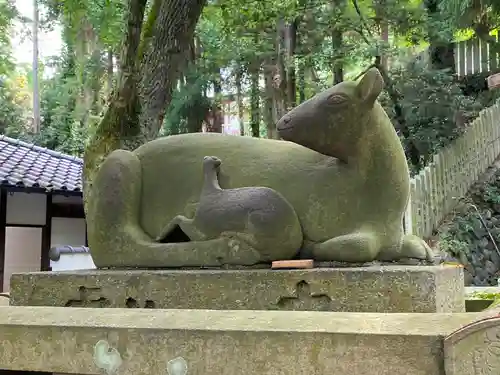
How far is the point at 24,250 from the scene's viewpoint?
9.52 meters

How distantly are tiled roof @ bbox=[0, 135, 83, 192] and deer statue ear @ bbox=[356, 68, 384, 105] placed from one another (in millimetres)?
6646

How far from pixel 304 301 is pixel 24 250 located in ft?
26.0

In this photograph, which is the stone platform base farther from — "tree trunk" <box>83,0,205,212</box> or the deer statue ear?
"tree trunk" <box>83,0,205,212</box>

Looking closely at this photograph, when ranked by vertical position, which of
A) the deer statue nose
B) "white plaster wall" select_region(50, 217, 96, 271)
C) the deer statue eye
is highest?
the deer statue eye

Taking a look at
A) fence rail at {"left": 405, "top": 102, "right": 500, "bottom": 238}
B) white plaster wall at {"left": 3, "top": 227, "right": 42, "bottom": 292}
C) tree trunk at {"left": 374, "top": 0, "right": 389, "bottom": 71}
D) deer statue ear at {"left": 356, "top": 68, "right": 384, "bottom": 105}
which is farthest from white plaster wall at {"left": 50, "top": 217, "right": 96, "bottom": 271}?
deer statue ear at {"left": 356, "top": 68, "right": 384, "bottom": 105}

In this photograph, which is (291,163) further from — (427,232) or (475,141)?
Result: (475,141)

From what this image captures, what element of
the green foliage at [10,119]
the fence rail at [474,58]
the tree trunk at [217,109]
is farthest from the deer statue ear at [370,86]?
the green foliage at [10,119]

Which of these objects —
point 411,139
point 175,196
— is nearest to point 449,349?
point 175,196

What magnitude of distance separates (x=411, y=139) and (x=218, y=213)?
26.1ft

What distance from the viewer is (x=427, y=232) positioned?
8445 millimetres

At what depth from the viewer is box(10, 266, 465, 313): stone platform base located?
2.46m

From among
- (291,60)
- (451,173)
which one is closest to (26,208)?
(291,60)

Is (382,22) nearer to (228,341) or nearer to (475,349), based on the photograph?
(228,341)

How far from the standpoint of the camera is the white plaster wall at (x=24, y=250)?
926 cm
